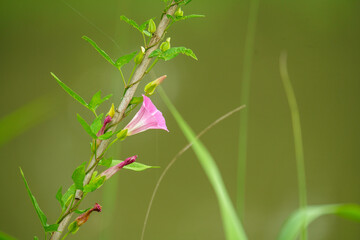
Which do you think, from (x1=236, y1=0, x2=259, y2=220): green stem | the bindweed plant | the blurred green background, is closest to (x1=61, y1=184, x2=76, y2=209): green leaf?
the bindweed plant

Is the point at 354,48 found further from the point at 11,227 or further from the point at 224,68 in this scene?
the point at 11,227

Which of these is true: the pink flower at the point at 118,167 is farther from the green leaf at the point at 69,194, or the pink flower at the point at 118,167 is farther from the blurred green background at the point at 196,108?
the blurred green background at the point at 196,108

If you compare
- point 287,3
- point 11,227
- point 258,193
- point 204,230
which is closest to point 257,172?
point 258,193

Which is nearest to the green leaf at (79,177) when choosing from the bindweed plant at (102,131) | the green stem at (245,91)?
the bindweed plant at (102,131)

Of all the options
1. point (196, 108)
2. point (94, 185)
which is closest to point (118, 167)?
point (94, 185)

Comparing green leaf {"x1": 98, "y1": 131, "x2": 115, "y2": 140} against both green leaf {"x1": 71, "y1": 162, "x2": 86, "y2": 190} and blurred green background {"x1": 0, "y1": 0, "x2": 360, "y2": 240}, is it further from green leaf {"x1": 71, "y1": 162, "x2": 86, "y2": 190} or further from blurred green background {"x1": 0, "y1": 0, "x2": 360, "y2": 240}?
blurred green background {"x1": 0, "y1": 0, "x2": 360, "y2": 240}

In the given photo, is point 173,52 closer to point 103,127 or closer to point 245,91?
point 103,127
